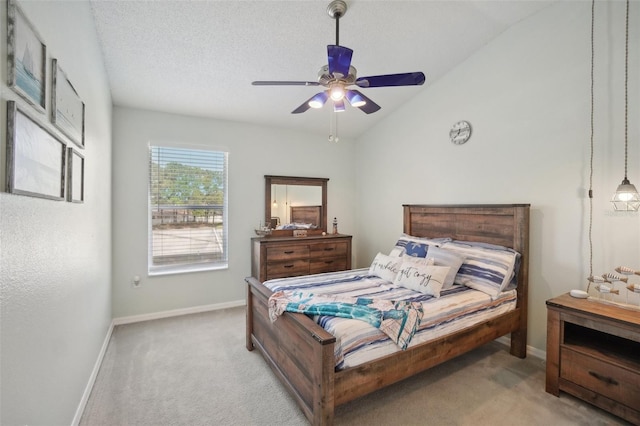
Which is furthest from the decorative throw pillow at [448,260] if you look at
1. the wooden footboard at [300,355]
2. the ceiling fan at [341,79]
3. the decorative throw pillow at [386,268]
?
the ceiling fan at [341,79]

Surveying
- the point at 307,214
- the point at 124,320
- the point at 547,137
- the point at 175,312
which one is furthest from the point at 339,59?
the point at 124,320

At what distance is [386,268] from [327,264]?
4.73 feet

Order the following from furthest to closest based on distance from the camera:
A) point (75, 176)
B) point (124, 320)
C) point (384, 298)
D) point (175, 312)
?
1. point (175, 312)
2. point (124, 320)
3. point (384, 298)
4. point (75, 176)

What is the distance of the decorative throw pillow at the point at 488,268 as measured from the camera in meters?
2.56

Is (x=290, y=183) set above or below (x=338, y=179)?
below

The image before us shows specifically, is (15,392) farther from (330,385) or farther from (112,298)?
(112,298)

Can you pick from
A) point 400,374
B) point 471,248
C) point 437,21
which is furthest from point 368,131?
point 400,374

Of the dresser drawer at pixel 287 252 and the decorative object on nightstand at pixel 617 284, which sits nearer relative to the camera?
the decorative object on nightstand at pixel 617 284

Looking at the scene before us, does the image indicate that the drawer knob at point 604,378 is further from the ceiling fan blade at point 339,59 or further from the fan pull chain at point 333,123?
the fan pull chain at point 333,123

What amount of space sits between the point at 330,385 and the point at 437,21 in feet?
10.3

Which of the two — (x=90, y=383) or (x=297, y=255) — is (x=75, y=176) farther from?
(x=297, y=255)

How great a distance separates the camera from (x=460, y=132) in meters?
3.33

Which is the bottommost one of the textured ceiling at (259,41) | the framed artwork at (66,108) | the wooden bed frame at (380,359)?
the wooden bed frame at (380,359)

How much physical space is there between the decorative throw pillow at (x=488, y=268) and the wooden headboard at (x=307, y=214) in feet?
7.84
